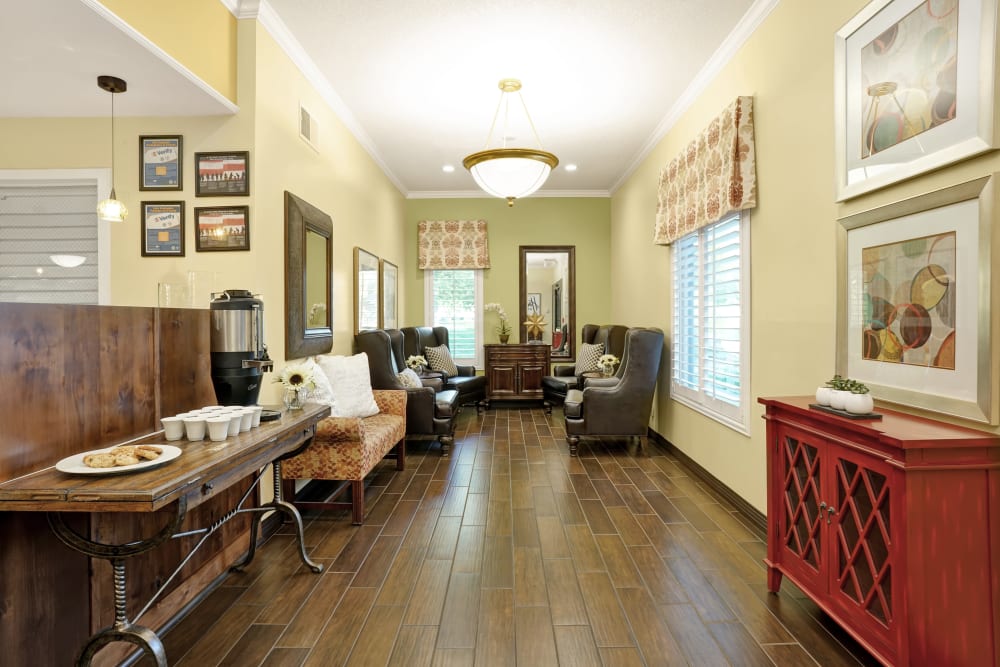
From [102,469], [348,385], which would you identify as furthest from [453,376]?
[102,469]

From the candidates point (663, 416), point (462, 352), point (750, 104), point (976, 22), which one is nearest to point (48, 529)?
point (976, 22)

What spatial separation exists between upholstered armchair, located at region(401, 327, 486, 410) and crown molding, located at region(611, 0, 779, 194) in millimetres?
3459

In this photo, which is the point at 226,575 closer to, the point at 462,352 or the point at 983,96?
the point at 983,96

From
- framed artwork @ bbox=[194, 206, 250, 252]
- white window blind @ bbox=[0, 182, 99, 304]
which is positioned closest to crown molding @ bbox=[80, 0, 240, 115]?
framed artwork @ bbox=[194, 206, 250, 252]

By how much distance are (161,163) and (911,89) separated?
3711 mm

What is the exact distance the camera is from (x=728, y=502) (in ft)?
11.3

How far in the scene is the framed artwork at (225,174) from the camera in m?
2.93

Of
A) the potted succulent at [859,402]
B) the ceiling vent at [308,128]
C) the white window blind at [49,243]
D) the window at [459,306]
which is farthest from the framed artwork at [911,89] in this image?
the window at [459,306]

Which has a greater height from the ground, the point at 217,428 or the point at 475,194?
the point at 475,194

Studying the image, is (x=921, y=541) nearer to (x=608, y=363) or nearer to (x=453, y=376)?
(x=608, y=363)

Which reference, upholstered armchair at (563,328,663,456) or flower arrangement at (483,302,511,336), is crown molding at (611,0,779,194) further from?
flower arrangement at (483,302,511,336)

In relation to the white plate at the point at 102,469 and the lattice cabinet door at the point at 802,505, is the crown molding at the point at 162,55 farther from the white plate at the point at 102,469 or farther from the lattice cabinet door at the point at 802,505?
the lattice cabinet door at the point at 802,505

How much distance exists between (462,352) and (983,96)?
635 centimetres

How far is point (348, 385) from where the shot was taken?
12.2 ft
